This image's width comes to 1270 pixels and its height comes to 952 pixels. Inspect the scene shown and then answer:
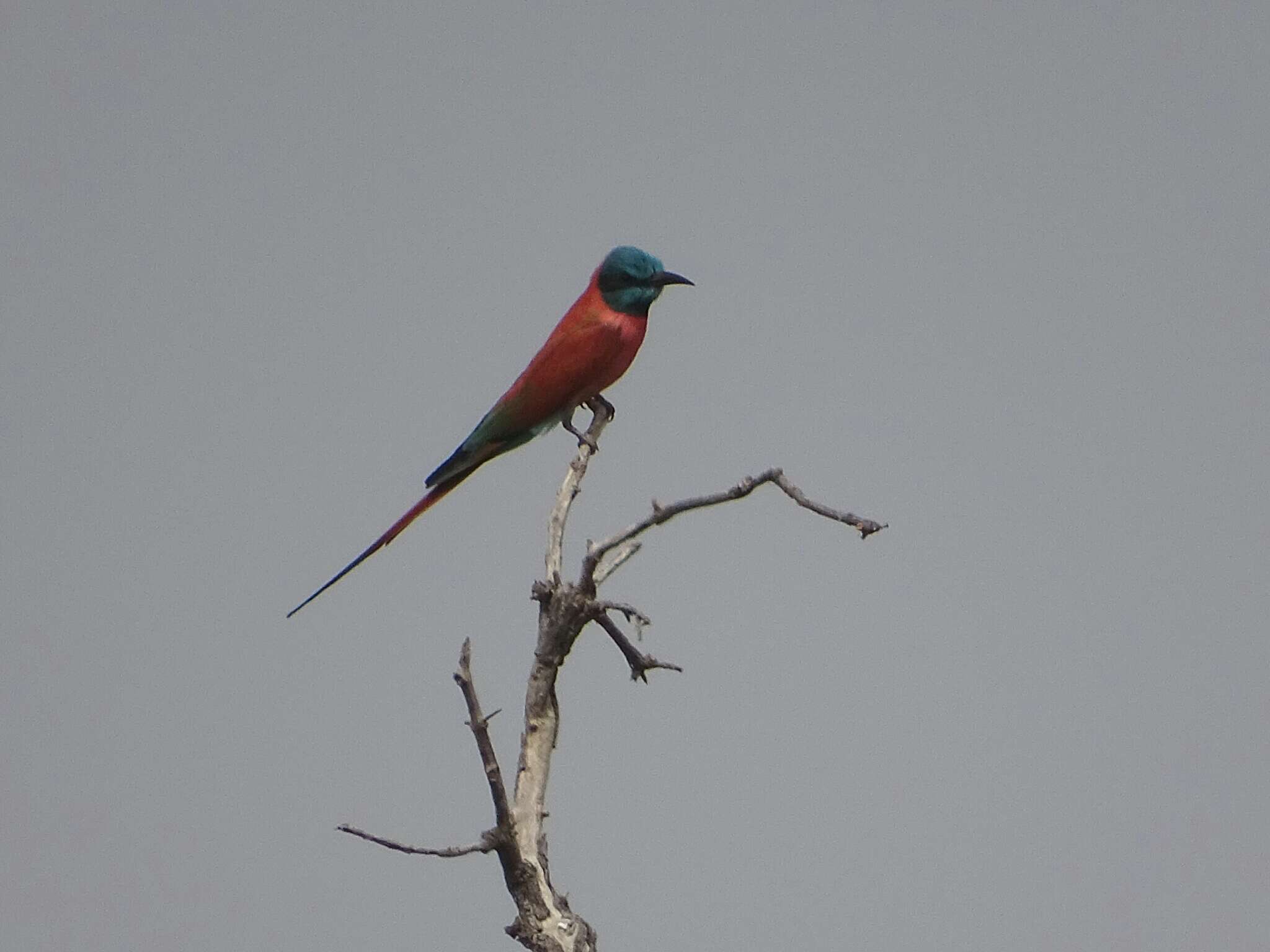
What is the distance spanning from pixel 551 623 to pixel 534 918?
0.80m

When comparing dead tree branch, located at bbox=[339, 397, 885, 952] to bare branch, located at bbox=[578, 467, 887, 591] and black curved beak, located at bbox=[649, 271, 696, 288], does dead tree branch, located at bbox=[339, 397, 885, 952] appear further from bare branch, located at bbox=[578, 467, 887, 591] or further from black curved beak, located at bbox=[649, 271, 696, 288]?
black curved beak, located at bbox=[649, 271, 696, 288]

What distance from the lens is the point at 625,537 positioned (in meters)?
4.40

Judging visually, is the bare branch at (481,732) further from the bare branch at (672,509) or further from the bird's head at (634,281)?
the bird's head at (634,281)

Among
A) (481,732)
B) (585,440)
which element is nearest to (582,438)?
(585,440)

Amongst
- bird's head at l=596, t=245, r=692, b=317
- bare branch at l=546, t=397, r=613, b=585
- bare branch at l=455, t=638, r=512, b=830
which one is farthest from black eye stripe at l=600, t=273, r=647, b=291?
bare branch at l=455, t=638, r=512, b=830

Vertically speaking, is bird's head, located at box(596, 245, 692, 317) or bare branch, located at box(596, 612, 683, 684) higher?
bird's head, located at box(596, 245, 692, 317)

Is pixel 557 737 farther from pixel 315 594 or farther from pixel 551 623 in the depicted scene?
pixel 315 594

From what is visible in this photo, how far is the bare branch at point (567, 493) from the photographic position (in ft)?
14.6

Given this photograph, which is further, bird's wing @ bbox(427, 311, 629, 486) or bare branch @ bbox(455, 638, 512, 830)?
bird's wing @ bbox(427, 311, 629, 486)

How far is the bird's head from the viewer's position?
5613 mm

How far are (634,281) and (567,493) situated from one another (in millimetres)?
1254

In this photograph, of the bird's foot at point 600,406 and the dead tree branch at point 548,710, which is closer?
the dead tree branch at point 548,710

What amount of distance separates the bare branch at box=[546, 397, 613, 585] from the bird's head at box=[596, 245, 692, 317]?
480 millimetres

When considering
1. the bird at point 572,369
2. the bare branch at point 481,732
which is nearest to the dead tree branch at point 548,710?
the bare branch at point 481,732
